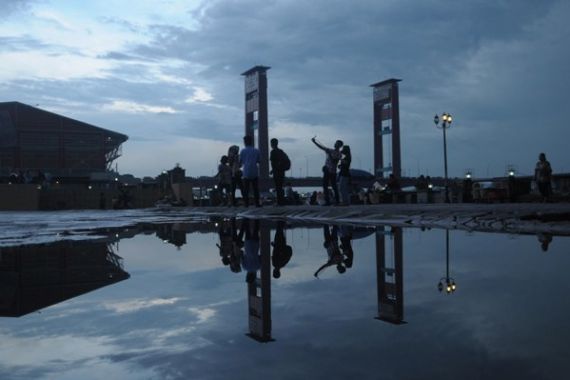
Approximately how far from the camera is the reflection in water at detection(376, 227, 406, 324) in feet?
7.10

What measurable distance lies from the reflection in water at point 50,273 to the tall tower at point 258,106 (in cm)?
9417

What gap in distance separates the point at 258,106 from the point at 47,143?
38.2m

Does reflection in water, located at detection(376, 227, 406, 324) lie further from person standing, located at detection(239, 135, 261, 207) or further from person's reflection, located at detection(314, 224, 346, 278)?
person standing, located at detection(239, 135, 261, 207)

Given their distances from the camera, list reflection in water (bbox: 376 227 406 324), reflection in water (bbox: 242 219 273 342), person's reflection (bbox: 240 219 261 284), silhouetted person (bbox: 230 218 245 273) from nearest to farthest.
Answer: reflection in water (bbox: 242 219 273 342)
reflection in water (bbox: 376 227 406 324)
person's reflection (bbox: 240 219 261 284)
silhouetted person (bbox: 230 218 245 273)

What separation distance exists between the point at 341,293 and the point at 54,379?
145 cm

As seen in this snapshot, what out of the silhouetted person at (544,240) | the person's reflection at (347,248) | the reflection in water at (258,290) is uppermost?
the silhouetted person at (544,240)

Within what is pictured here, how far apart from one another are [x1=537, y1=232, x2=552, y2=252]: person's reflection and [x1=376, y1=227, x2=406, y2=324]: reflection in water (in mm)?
1040

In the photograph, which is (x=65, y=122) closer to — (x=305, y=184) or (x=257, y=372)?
(x=305, y=184)

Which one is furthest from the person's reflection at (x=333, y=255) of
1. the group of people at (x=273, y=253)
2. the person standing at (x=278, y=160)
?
the person standing at (x=278, y=160)

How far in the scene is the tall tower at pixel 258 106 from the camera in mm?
101438

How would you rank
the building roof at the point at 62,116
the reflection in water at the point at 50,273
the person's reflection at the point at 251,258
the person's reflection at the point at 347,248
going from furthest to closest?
1. the building roof at the point at 62,116
2. the person's reflection at the point at 347,248
3. the person's reflection at the point at 251,258
4. the reflection in water at the point at 50,273

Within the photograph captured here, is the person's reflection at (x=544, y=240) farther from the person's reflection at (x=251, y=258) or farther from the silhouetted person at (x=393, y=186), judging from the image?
the silhouetted person at (x=393, y=186)

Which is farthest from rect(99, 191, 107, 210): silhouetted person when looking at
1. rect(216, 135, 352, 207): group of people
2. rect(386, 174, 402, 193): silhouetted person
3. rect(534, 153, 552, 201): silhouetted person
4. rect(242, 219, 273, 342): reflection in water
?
rect(242, 219, 273, 342): reflection in water

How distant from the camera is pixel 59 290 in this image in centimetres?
293
